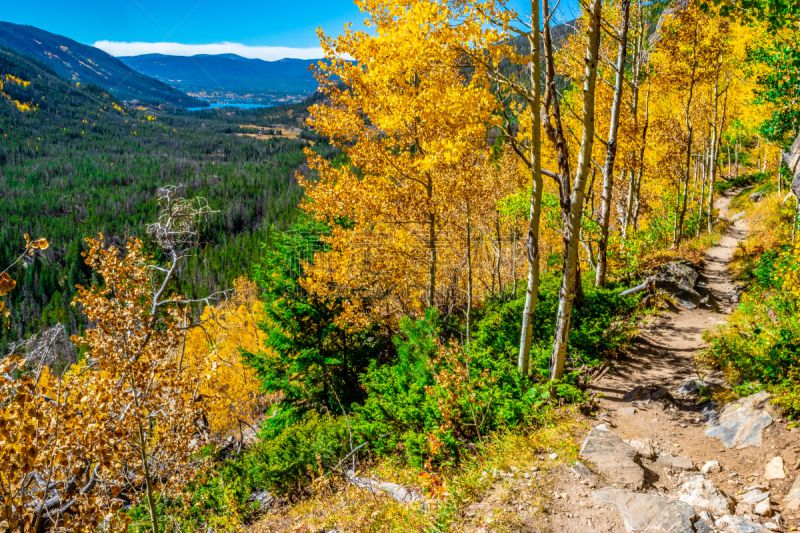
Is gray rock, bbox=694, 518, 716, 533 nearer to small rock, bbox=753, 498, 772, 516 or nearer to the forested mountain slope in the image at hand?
small rock, bbox=753, 498, 772, 516

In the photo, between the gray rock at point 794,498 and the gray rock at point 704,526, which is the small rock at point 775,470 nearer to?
the gray rock at point 794,498

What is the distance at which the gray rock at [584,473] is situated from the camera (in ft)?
14.5

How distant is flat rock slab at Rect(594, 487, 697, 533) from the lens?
3.63 meters

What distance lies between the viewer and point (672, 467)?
4.74 metres

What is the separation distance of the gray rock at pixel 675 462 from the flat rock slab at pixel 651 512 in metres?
0.96

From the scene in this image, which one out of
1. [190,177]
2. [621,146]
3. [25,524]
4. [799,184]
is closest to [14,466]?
[25,524]

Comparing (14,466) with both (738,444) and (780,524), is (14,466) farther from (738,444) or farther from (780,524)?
(738,444)

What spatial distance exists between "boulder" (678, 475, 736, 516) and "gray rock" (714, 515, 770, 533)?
0.13m

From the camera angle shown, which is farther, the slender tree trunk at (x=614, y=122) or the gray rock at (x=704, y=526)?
the slender tree trunk at (x=614, y=122)

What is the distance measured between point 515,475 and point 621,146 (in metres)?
11.8

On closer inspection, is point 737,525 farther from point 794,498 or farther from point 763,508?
point 794,498

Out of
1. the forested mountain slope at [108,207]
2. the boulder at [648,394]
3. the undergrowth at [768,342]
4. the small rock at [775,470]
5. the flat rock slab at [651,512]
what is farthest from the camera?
the forested mountain slope at [108,207]

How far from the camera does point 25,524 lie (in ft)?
10.5

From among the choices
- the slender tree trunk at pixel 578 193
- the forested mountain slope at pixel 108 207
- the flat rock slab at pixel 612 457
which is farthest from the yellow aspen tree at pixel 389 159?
the forested mountain slope at pixel 108 207
